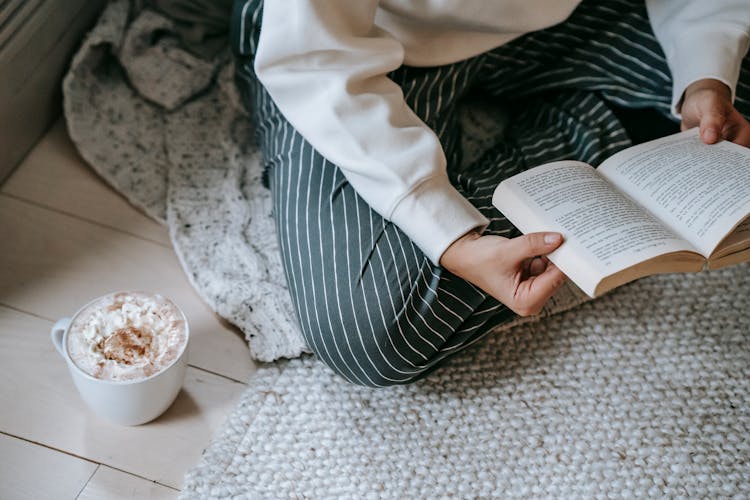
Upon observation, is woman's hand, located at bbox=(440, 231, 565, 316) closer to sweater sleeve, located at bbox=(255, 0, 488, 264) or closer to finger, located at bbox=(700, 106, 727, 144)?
sweater sleeve, located at bbox=(255, 0, 488, 264)

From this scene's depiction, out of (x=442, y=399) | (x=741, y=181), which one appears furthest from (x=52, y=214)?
(x=741, y=181)

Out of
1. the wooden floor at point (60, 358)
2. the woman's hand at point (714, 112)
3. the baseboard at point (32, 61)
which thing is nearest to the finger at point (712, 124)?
the woman's hand at point (714, 112)

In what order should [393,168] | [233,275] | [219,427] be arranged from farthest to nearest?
1. [233,275]
2. [219,427]
3. [393,168]

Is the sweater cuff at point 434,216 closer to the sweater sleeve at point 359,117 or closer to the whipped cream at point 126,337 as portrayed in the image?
the sweater sleeve at point 359,117

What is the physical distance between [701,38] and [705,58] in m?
0.04

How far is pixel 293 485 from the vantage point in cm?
83

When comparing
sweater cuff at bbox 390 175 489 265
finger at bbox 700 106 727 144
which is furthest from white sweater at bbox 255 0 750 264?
finger at bbox 700 106 727 144

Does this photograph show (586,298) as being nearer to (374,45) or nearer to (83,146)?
(374,45)

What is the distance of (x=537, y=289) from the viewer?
73 cm

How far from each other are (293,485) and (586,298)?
44 cm

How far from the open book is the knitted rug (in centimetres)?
23

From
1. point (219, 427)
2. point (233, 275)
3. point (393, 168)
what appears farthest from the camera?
point (233, 275)

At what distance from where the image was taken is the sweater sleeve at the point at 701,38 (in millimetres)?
922

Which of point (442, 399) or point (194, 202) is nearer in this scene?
point (442, 399)
